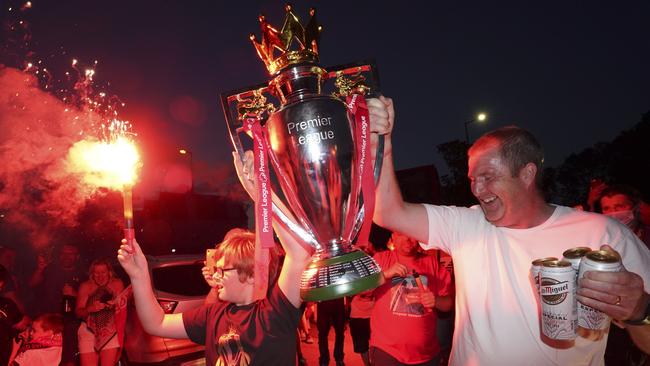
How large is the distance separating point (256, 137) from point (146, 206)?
28.1m

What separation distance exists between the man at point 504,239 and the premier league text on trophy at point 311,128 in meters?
0.63

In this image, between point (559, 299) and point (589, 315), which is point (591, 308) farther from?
point (559, 299)

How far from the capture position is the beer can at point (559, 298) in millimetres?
1660

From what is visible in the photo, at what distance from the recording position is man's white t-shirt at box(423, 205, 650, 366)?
2326mm

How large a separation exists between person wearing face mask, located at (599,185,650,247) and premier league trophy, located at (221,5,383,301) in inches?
145

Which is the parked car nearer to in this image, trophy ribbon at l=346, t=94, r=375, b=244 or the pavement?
the pavement

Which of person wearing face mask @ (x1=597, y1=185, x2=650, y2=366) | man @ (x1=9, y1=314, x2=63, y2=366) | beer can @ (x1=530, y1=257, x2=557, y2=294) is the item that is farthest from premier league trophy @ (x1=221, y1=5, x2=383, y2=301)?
man @ (x1=9, y1=314, x2=63, y2=366)

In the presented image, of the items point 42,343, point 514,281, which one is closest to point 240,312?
point 514,281

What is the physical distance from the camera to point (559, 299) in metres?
1.67

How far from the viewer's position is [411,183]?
11.8 m

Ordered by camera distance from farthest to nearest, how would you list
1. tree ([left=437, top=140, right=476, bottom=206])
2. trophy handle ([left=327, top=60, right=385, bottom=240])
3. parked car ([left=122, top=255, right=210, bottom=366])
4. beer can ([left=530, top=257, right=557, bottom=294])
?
tree ([left=437, top=140, right=476, bottom=206]), parked car ([left=122, top=255, right=210, bottom=366]), trophy handle ([left=327, top=60, right=385, bottom=240]), beer can ([left=530, top=257, right=557, bottom=294])

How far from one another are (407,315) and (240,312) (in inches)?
99.7

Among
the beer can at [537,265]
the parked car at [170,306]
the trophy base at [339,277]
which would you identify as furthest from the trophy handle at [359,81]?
the parked car at [170,306]

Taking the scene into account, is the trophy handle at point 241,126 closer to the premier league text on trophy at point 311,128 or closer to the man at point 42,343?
the premier league text on trophy at point 311,128
